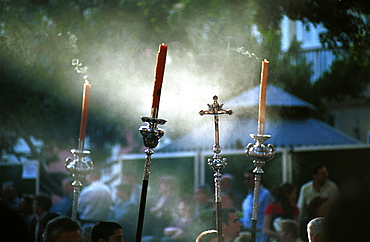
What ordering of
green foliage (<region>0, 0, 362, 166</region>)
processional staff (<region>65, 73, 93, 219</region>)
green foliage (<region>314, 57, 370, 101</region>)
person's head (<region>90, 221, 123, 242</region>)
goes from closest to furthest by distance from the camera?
processional staff (<region>65, 73, 93, 219</region>) < person's head (<region>90, 221, 123, 242</region>) < green foliage (<region>0, 0, 362, 166</region>) < green foliage (<region>314, 57, 370, 101</region>)

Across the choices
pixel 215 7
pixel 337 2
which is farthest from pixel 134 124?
pixel 337 2

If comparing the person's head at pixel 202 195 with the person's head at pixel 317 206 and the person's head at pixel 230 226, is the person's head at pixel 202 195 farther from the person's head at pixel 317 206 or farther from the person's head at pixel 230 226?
the person's head at pixel 230 226

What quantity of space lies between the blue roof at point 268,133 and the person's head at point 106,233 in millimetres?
2881

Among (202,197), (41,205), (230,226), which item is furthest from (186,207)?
(230,226)

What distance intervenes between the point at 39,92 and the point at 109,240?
129 inches

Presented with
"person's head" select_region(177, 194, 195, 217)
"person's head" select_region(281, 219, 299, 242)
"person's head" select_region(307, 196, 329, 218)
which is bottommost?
"person's head" select_region(281, 219, 299, 242)

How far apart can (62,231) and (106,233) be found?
1040 mm

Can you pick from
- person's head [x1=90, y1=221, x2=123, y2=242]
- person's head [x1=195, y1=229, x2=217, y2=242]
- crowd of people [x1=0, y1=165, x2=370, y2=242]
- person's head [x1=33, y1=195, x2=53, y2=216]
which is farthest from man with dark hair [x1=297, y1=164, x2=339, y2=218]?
person's head [x1=90, y1=221, x2=123, y2=242]

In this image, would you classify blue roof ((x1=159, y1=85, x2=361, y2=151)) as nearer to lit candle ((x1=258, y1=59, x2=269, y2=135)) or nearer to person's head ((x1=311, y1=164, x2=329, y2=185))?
person's head ((x1=311, y1=164, x2=329, y2=185))

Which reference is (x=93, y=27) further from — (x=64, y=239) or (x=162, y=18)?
(x=64, y=239)

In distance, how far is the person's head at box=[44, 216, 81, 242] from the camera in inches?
110

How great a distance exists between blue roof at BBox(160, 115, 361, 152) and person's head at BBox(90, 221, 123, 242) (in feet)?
9.45

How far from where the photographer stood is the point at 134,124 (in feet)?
25.3

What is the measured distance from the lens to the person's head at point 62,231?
2.81 meters
